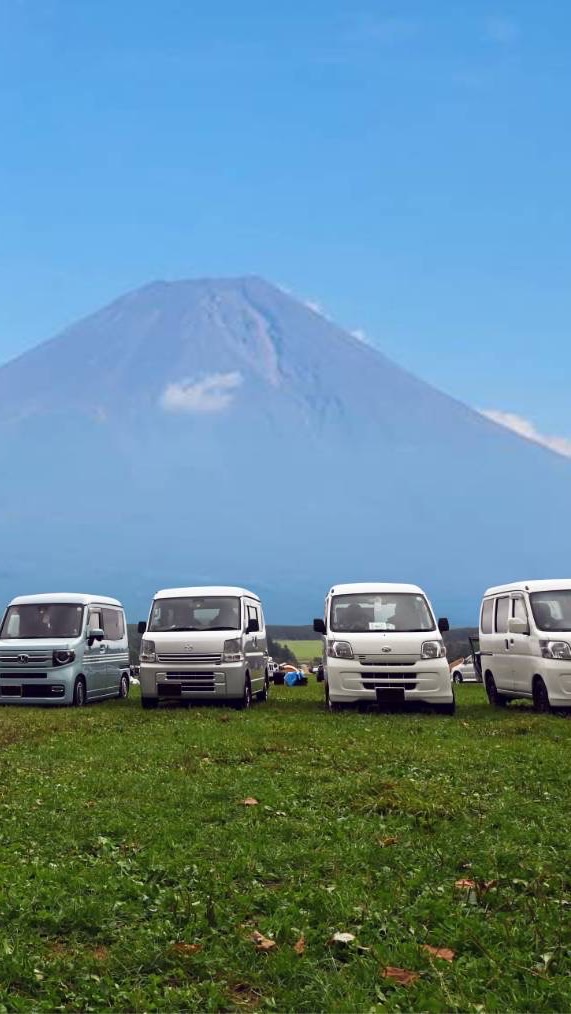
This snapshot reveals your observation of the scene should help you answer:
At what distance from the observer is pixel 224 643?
22375mm

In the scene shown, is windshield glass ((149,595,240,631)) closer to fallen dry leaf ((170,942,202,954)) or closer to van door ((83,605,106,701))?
van door ((83,605,106,701))

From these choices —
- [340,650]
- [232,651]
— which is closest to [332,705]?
[340,650]

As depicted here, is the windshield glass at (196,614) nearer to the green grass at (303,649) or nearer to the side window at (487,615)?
the side window at (487,615)

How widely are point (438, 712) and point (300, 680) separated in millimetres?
29537

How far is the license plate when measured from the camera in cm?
2062

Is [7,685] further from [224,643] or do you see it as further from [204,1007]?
[204,1007]

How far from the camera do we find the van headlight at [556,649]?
19.7 m

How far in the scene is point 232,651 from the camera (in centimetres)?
2241

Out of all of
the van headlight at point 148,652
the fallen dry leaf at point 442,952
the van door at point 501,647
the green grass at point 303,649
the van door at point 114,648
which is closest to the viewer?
the fallen dry leaf at point 442,952

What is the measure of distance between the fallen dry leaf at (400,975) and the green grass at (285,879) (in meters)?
0.05

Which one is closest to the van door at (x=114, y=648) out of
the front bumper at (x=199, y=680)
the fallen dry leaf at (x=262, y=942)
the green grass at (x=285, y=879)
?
the front bumper at (x=199, y=680)

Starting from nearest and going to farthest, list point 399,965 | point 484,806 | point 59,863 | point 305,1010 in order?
point 305,1010 < point 399,965 < point 59,863 < point 484,806

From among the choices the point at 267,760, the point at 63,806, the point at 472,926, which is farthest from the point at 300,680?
the point at 472,926

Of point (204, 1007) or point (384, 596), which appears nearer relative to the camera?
point (204, 1007)
